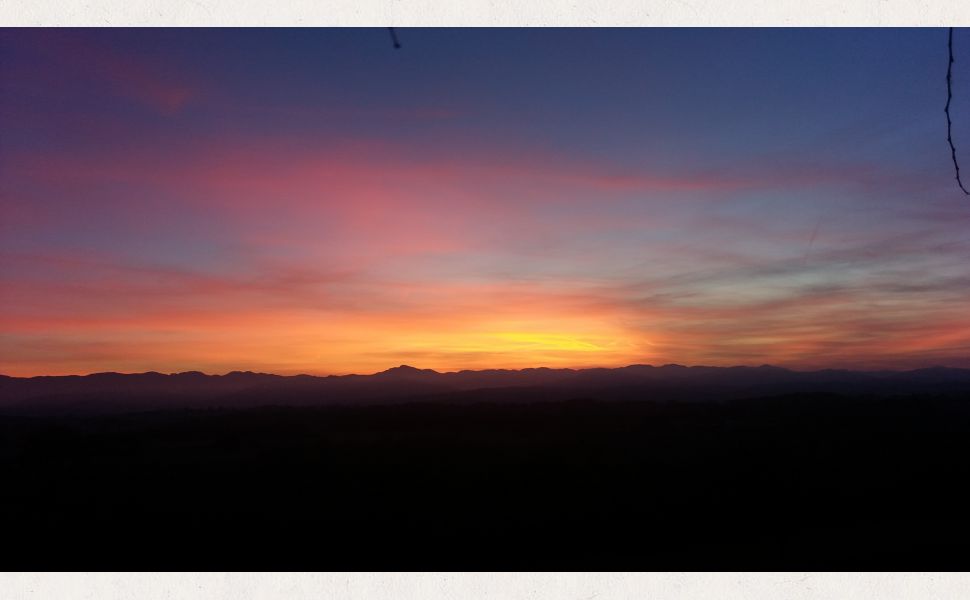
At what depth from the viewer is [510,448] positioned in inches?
464
